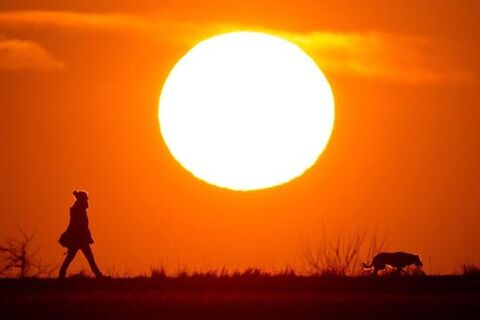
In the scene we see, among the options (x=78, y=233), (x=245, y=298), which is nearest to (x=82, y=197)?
(x=78, y=233)

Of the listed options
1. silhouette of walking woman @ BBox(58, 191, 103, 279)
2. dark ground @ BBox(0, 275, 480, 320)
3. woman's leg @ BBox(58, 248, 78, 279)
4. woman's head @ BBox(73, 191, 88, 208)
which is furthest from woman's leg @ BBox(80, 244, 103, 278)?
dark ground @ BBox(0, 275, 480, 320)

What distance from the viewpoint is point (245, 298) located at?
71.4 ft

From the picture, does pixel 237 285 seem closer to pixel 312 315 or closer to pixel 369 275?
pixel 369 275

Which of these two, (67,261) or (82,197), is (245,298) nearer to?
(67,261)

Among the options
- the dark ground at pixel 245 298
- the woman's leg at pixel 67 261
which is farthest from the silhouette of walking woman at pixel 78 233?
the dark ground at pixel 245 298

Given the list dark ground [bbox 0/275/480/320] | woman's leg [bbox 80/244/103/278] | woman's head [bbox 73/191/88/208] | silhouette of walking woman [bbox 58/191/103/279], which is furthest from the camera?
woman's head [bbox 73/191/88/208]

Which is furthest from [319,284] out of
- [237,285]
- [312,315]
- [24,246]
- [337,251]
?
[24,246]

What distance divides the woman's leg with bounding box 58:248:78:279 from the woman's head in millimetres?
982

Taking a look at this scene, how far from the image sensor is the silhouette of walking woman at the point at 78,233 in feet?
93.7

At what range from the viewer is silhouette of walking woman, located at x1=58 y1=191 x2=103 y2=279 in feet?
93.7

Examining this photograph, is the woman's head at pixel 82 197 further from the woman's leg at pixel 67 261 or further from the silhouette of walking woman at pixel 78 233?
the woman's leg at pixel 67 261

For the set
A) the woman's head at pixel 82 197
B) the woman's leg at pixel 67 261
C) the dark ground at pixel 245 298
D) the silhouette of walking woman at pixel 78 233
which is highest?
the woman's head at pixel 82 197

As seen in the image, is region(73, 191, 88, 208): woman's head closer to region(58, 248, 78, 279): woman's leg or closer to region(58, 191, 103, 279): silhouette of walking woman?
region(58, 191, 103, 279): silhouette of walking woman

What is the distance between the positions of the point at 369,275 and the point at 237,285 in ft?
10.2
